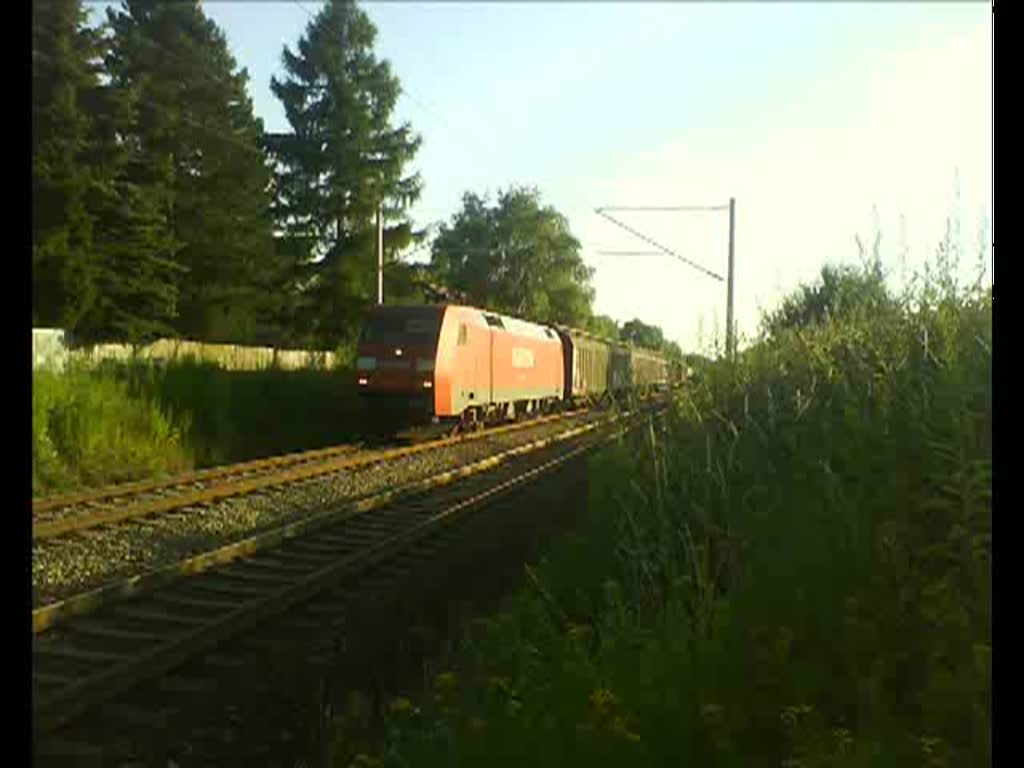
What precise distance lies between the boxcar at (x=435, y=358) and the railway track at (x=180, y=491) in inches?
48.6

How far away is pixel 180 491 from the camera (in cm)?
1339

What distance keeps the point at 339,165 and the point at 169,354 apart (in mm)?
A: 16243

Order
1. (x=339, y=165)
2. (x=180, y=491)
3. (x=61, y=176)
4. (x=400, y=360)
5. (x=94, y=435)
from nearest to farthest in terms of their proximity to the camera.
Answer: (x=180, y=491) < (x=94, y=435) < (x=400, y=360) < (x=61, y=176) < (x=339, y=165)

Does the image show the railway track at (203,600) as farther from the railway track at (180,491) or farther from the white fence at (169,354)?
the white fence at (169,354)

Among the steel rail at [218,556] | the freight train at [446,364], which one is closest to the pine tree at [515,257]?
the freight train at [446,364]

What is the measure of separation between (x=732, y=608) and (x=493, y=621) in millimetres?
2726

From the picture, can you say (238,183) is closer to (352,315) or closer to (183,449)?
(352,315)

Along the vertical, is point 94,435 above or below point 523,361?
below

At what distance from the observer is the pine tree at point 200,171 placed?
3959 cm

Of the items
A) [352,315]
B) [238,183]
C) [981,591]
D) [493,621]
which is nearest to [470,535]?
[493,621]

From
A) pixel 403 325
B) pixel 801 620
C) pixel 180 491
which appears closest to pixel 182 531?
pixel 180 491

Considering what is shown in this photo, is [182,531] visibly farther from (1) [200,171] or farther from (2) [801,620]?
(1) [200,171]

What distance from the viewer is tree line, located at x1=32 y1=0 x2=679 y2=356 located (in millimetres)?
30969

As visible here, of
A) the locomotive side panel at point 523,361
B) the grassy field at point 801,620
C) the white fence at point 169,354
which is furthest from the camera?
the locomotive side panel at point 523,361
